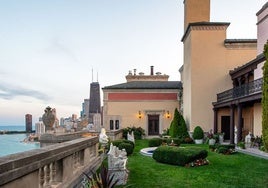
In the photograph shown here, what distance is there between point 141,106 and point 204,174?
22679mm

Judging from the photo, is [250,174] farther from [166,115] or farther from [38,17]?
[166,115]

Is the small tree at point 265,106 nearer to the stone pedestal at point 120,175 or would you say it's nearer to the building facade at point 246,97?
the building facade at point 246,97

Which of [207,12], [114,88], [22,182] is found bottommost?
[22,182]

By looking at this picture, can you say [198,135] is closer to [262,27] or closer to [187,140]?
[187,140]

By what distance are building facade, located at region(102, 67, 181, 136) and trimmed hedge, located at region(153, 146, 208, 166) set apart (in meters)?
19.4

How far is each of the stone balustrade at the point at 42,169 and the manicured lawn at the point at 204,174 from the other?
5.92 ft

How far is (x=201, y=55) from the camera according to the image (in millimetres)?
27266

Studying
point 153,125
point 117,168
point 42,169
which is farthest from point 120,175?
point 153,125

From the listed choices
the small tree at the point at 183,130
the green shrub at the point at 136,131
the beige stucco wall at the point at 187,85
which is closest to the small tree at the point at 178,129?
the small tree at the point at 183,130

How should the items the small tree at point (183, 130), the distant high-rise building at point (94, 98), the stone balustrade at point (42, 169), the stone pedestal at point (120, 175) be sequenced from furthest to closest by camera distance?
the distant high-rise building at point (94, 98) → the small tree at point (183, 130) → the stone pedestal at point (120, 175) → the stone balustrade at point (42, 169)

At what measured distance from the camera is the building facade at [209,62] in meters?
27.1

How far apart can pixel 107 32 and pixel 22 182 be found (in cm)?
2327

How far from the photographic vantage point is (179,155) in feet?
42.5

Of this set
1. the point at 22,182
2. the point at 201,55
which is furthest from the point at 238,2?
the point at 22,182
